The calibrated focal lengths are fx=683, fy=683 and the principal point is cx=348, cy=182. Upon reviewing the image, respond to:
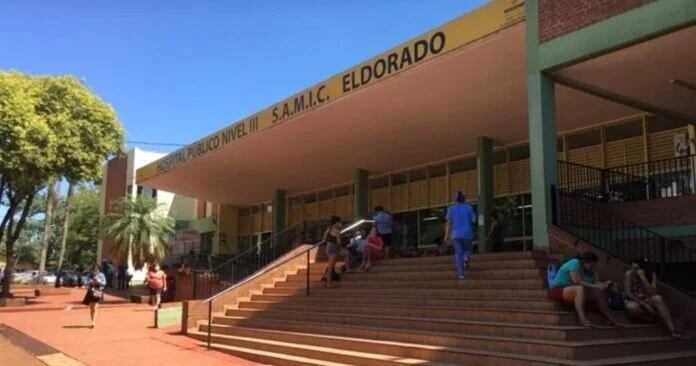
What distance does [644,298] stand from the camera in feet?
31.3

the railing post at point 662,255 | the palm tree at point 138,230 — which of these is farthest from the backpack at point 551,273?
the palm tree at point 138,230

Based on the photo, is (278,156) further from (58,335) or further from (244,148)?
(58,335)

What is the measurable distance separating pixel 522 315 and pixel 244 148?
46.0ft

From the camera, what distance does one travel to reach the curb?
457 inches

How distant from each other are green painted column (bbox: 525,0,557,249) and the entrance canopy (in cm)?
30

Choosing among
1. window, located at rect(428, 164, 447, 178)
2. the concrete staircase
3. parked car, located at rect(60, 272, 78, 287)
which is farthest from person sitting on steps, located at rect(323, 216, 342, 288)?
parked car, located at rect(60, 272, 78, 287)

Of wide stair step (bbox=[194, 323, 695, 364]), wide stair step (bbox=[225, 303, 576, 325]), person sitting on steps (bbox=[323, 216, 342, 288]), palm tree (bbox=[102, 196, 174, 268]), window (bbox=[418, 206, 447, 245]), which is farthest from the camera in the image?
palm tree (bbox=[102, 196, 174, 268])

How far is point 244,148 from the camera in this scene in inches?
854

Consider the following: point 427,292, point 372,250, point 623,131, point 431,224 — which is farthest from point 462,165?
point 427,292

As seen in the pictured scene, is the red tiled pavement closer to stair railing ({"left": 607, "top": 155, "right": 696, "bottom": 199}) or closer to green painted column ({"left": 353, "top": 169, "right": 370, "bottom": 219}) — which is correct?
green painted column ({"left": 353, "top": 169, "right": 370, "bottom": 219})

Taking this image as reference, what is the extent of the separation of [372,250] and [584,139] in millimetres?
6593

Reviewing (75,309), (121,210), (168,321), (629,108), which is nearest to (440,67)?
(629,108)

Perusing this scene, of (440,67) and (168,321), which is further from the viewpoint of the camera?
(168,321)

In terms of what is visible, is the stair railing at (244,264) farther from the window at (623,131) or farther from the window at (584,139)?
the window at (623,131)
